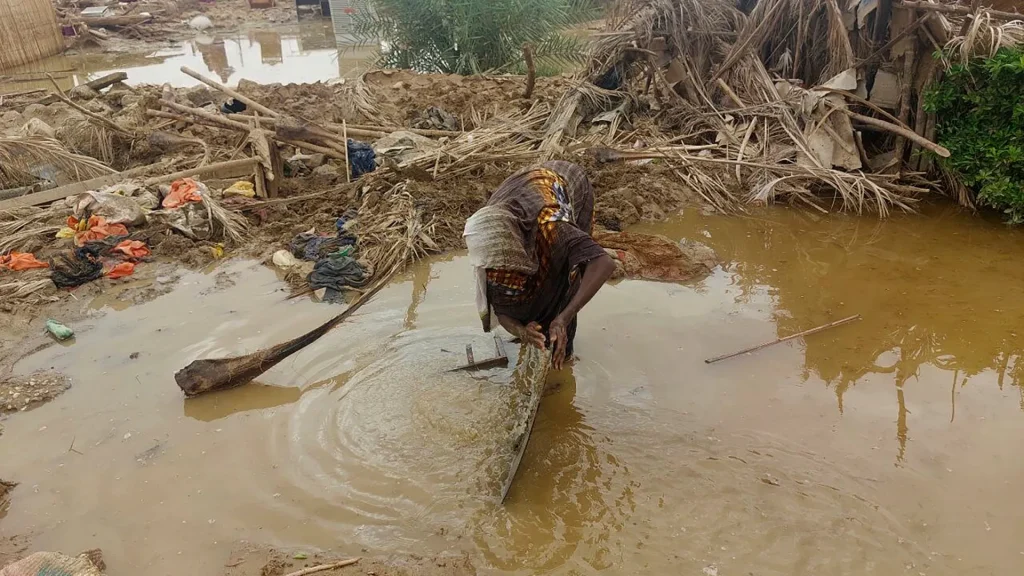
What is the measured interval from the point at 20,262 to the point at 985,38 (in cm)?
793

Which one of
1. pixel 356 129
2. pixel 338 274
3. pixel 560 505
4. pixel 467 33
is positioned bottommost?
pixel 560 505

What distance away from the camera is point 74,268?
15.9 feet

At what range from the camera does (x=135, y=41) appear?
1694 centimetres

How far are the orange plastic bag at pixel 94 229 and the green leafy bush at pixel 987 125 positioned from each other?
23.2 feet

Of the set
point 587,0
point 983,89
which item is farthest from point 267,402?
point 587,0

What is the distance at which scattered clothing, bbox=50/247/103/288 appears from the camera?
4773 mm

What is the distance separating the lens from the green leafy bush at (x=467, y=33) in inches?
403

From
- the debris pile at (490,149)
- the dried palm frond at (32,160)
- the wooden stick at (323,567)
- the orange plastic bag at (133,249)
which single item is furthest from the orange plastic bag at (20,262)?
the wooden stick at (323,567)

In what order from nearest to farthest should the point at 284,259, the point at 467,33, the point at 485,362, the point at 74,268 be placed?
the point at 485,362
the point at 74,268
the point at 284,259
the point at 467,33

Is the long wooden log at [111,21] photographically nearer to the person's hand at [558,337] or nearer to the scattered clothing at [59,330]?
the scattered clothing at [59,330]

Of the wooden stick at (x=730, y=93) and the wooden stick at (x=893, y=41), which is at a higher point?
the wooden stick at (x=893, y=41)

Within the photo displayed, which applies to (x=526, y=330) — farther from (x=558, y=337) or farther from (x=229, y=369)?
(x=229, y=369)

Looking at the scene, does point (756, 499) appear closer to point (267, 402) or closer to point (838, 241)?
point (267, 402)

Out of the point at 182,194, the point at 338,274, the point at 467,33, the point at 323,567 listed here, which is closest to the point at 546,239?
the point at 323,567
